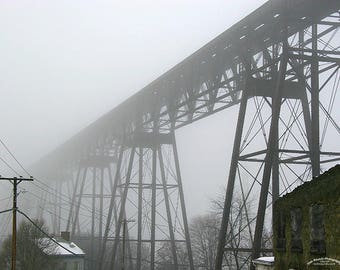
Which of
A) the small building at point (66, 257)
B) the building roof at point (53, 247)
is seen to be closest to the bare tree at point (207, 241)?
the small building at point (66, 257)

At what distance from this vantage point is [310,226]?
10.7 meters

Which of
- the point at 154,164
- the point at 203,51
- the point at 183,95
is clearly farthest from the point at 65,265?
the point at 203,51

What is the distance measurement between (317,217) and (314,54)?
5678mm

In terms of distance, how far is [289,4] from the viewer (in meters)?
14.3

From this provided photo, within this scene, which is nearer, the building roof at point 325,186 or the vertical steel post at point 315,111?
the building roof at point 325,186

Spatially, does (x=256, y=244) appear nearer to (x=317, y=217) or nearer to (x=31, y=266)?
(x=317, y=217)

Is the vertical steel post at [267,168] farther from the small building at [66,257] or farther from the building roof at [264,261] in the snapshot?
the small building at [66,257]

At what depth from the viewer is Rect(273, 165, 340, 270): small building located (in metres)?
9.63

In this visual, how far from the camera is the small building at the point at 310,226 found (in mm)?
9633

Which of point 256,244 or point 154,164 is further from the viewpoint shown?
point 154,164

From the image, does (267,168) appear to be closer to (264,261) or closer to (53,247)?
(264,261)

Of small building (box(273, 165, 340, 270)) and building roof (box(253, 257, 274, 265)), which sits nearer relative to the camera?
small building (box(273, 165, 340, 270))

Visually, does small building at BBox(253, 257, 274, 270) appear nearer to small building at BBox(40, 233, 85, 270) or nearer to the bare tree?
small building at BBox(40, 233, 85, 270)

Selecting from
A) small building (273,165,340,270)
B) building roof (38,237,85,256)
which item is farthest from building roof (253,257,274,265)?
building roof (38,237,85,256)
